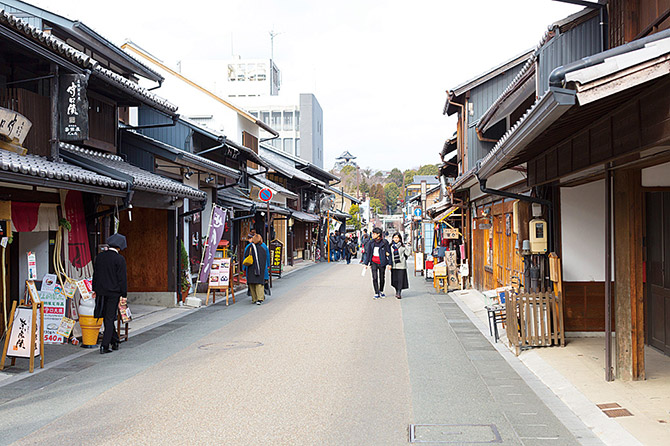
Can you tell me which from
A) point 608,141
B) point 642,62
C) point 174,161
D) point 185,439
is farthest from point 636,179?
point 174,161

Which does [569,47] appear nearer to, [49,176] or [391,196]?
[49,176]

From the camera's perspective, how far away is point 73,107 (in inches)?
451

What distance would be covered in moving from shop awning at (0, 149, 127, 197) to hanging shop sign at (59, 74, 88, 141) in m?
0.60

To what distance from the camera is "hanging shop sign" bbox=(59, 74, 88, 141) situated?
449 inches

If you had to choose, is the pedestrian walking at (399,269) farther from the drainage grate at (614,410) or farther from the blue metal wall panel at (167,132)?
the drainage grate at (614,410)

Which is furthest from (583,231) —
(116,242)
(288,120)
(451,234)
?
A: (288,120)

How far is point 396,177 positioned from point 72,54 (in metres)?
124

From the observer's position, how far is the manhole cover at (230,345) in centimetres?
1066

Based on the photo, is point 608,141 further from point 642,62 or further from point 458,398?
point 458,398

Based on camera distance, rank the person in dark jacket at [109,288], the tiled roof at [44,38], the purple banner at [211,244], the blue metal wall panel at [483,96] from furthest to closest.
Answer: the blue metal wall panel at [483,96] → the purple banner at [211,244] → the person in dark jacket at [109,288] → the tiled roof at [44,38]

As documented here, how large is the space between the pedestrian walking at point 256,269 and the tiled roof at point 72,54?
172 inches

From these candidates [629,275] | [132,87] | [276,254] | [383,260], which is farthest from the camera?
[276,254]

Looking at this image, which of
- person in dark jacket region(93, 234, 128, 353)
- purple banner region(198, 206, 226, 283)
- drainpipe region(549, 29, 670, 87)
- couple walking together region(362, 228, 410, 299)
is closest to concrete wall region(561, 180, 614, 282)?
drainpipe region(549, 29, 670, 87)

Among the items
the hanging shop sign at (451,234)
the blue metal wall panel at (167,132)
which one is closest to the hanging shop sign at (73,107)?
the blue metal wall panel at (167,132)
